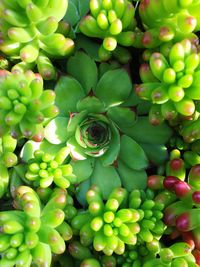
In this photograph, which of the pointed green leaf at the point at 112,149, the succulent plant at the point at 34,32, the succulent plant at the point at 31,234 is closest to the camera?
the succulent plant at the point at 31,234

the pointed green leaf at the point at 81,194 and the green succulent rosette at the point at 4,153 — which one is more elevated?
the green succulent rosette at the point at 4,153

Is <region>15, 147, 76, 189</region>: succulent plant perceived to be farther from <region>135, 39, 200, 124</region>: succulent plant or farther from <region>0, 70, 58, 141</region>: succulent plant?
<region>135, 39, 200, 124</region>: succulent plant

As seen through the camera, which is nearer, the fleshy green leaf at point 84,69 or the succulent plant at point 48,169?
the succulent plant at point 48,169

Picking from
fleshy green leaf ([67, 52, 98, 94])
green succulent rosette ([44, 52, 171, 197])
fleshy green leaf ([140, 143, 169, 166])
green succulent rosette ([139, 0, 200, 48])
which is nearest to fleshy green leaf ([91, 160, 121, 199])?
green succulent rosette ([44, 52, 171, 197])

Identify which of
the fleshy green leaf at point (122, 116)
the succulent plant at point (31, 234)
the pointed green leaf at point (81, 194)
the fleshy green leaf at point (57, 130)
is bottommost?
the pointed green leaf at point (81, 194)

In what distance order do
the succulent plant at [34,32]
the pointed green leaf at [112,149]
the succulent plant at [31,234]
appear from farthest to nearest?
1. the pointed green leaf at [112,149]
2. the succulent plant at [34,32]
3. the succulent plant at [31,234]

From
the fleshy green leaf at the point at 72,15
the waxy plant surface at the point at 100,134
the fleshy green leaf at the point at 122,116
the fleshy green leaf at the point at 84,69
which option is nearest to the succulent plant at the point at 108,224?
the waxy plant surface at the point at 100,134

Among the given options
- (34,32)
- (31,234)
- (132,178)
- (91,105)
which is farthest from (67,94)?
(31,234)

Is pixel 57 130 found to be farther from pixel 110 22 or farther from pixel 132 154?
pixel 110 22

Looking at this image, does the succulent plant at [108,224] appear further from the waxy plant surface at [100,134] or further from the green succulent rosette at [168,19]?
the green succulent rosette at [168,19]
